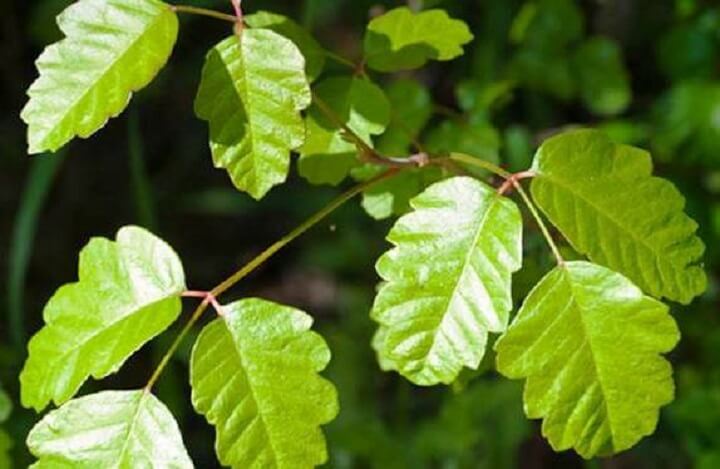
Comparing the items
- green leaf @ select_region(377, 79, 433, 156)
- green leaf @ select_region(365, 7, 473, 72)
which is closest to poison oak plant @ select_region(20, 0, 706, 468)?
green leaf @ select_region(365, 7, 473, 72)

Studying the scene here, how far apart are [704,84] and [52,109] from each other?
4.79ft

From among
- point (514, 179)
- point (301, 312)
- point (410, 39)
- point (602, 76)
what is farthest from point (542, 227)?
point (602, 76)

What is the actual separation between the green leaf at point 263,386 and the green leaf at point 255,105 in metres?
0.14

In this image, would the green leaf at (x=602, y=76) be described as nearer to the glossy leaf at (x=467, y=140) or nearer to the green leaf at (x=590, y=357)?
the glossy leaf at (x=467, y=140)

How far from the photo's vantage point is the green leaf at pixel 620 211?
51.3 inches

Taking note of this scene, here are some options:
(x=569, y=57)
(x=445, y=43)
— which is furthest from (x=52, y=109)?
(x=569, y=57)

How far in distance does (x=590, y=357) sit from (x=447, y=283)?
0.15 meters

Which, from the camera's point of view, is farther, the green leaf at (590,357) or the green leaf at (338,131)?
the green leaf at (338,131)

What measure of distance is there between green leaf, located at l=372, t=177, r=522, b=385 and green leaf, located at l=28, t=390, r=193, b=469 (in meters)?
0.23

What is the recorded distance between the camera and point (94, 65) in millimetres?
1285

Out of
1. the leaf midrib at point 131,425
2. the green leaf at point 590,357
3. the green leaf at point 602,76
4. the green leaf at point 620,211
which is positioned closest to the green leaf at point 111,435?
the leaf midrib at point 131,425

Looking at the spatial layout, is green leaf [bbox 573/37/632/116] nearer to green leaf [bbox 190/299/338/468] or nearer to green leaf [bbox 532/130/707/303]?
green leaf [bbox 532/130/707/303]

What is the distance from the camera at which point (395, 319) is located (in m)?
1.25

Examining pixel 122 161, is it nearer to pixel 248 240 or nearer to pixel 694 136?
pixel 248 240
